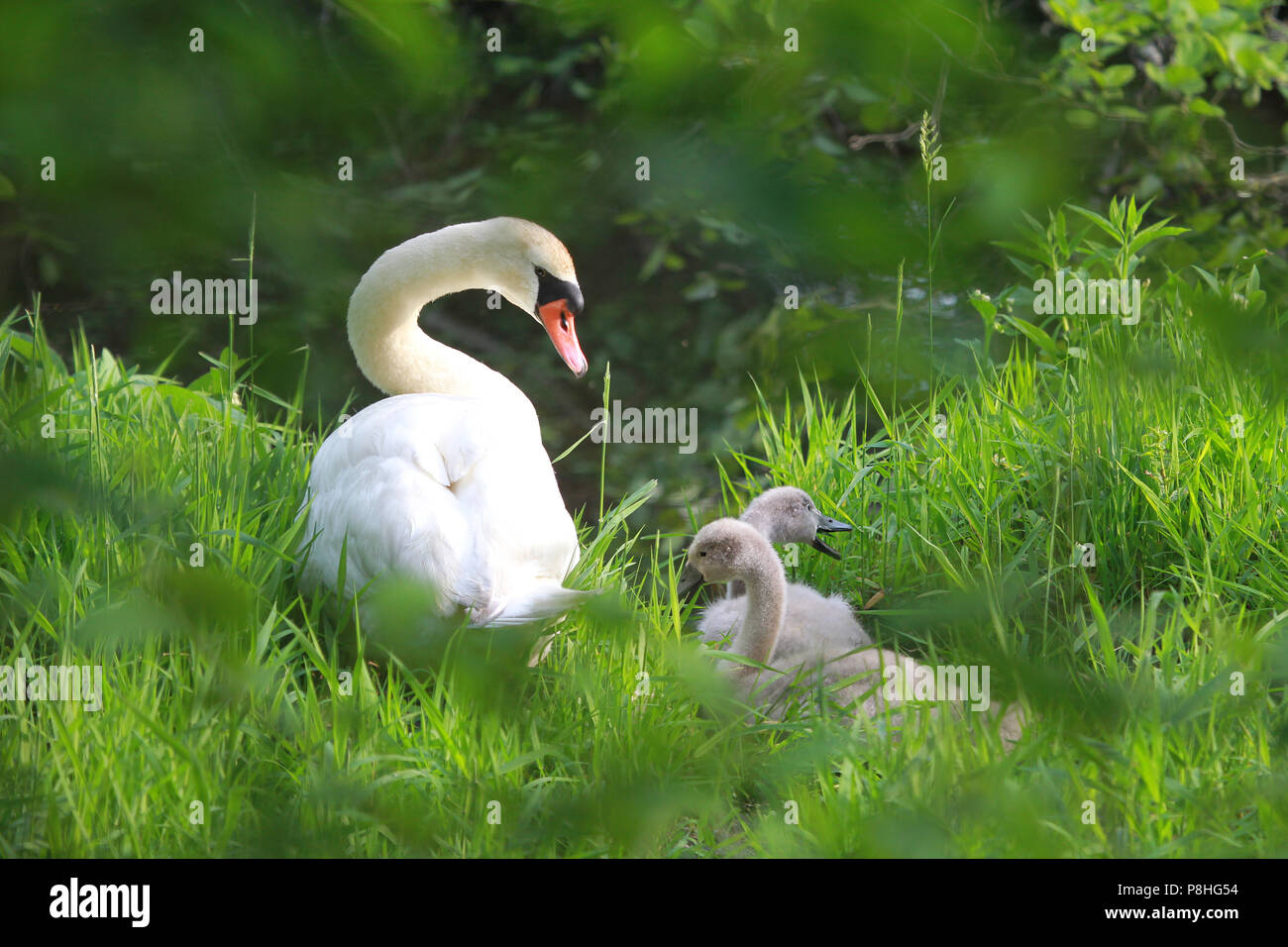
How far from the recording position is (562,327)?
4.06m

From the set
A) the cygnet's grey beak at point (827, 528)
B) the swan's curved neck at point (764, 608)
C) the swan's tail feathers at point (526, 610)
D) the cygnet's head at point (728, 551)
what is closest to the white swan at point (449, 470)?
the swan's tail feathers at point (526, 610)

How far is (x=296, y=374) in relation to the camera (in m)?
3.96

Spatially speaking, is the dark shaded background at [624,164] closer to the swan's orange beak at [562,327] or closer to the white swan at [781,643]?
the swan's orange beak at [562,327]

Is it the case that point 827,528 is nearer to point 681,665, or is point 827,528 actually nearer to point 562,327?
point 562,327

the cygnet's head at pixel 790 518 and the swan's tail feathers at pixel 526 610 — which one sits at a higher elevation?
the cygnet's head at pixel 790 518

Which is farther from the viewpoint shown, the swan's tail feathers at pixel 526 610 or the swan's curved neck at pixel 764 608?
the swan's curved neck at pixel 764 608

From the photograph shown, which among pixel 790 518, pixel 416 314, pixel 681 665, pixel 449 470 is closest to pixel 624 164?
pixel 416 314

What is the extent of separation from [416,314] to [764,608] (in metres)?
1.55

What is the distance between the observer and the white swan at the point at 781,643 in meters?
3.10

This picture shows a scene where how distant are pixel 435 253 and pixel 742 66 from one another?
1856 mm

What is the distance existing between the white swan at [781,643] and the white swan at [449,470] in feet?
1.36

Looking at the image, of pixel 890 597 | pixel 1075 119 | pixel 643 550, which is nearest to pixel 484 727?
pixel 890 597

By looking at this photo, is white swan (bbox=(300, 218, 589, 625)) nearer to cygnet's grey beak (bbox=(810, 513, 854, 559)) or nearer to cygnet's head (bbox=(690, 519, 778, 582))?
cygnet's head (bbox=(690, 519, 778, 582))
